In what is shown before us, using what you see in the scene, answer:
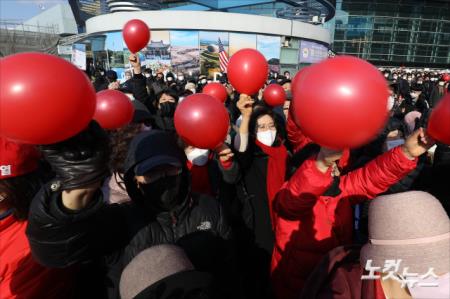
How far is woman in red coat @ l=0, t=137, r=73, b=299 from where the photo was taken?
4.41ft

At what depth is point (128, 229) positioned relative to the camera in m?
1.46

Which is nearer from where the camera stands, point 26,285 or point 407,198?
point 407,198

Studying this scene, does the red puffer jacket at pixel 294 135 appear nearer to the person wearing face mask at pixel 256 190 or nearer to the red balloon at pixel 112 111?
the person wearing face mask at pixel 256 190

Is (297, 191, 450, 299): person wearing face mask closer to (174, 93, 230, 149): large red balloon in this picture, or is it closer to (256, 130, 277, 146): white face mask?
(174, 93, 230, 149): large red balloon

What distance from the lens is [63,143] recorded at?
0.90 metres

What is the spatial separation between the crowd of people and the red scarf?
11 mm

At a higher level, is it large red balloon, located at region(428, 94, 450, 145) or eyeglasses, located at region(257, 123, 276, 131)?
large red balloon, located at region(428, 94, 450, 145)

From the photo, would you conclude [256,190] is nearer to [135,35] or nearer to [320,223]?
[320,223]

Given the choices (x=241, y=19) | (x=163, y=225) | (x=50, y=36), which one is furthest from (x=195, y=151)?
(x=50, y=36)

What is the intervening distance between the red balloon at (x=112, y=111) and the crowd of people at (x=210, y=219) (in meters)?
0.14

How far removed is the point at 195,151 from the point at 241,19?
79.2 ft

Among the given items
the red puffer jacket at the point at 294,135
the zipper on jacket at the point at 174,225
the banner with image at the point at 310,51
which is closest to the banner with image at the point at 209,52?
the banner with image at the point at 310,51

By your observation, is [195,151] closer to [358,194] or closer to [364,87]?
[358,194]

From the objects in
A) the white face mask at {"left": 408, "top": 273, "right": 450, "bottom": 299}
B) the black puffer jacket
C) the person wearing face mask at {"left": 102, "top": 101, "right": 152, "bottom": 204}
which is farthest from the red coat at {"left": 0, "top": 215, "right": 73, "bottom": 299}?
the white face mask at {"left": 408, "top": 273, "right": 450, "bottom": 299}
